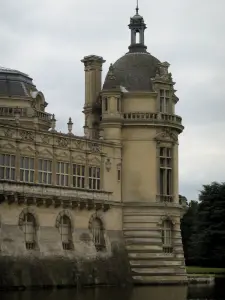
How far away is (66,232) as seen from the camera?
61500mm

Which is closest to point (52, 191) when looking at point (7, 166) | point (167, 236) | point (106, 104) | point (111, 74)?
point (7, 166)

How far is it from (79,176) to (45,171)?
3.66 meters

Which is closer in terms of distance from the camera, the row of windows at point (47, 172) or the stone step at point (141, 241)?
the row of windows at point (47, 172)

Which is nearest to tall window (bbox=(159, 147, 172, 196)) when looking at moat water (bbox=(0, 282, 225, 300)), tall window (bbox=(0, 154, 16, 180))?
moat water (bbox=(0, 282, 225, 300))

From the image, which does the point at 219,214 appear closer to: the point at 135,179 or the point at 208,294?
the point at 135,179

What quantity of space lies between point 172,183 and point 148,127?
4868 millimetres

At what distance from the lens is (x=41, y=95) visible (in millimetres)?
69125

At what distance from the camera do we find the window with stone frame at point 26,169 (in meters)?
58.9

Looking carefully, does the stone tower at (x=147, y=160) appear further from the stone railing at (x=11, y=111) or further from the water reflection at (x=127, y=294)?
the stone railing at (x=11, y=111)

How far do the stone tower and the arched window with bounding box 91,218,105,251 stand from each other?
Result: 2.67 m

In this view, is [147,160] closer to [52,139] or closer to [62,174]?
[62,174]

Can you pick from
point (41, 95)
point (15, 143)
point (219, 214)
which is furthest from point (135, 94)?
point (219, 214)

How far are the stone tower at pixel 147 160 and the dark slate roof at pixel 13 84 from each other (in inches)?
236

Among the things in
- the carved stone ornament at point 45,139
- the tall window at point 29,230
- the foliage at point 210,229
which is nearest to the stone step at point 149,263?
the tall window at point 29,230
